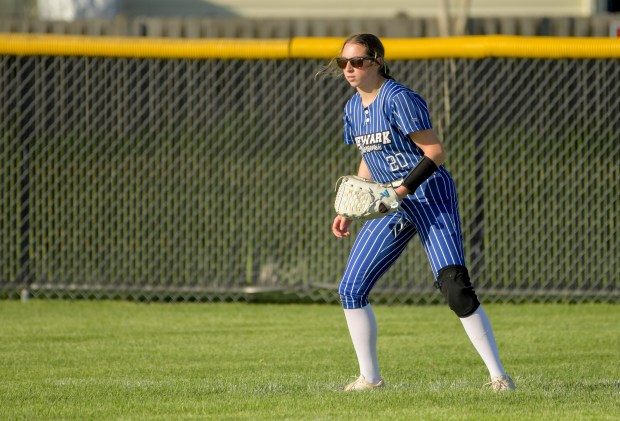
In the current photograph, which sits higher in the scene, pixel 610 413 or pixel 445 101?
pixel 445 101

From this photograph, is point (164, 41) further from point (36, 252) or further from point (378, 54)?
point (378, 54)

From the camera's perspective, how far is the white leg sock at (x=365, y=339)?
18.8ft

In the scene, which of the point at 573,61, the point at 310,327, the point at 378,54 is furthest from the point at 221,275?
the point at 378,54

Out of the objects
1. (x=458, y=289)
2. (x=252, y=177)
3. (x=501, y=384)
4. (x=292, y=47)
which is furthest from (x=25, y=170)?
(x=501, y=384)

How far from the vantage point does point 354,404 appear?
5.22 metres

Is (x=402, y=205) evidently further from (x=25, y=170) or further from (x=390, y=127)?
(x=25, y=170)

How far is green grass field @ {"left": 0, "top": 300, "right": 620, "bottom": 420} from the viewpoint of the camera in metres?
5.14

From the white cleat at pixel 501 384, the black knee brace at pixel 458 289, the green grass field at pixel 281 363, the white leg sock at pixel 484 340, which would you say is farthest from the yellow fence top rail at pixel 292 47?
the white cleat at pixel 501 384

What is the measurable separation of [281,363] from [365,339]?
1.19 metres

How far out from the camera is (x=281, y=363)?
22.4 ft

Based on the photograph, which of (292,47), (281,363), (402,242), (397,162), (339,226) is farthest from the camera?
(292,47)

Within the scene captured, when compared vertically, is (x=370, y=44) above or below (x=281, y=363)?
above

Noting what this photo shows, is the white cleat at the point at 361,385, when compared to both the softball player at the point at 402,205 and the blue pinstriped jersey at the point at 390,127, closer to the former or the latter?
the softball player at the point at 402,205

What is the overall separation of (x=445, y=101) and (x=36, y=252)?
3.62m
